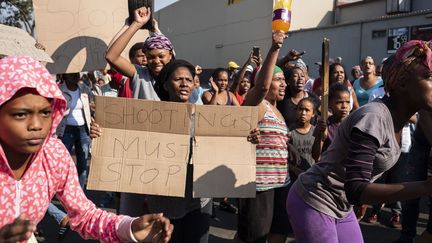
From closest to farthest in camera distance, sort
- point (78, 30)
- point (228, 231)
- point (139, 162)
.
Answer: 1. point (139, 162)
2. point (78, 30)
3. point (228, 231)

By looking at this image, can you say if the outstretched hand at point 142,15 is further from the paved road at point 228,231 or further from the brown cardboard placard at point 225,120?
the paved road at point 228,231

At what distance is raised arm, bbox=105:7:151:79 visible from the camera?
11.1 ft

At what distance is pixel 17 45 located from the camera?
384cm

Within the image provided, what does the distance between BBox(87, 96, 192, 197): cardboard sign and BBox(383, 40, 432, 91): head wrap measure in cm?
124

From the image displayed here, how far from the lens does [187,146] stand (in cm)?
305

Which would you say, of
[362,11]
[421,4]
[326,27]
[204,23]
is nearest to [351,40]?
[326,27]

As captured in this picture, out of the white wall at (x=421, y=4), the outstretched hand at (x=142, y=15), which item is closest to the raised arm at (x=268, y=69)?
the outstretched hand at (x=142, y=15)

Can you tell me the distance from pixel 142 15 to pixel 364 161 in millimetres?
2207

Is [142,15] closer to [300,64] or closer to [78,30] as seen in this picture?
[78,30]

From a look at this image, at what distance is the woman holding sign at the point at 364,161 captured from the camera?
2158mm

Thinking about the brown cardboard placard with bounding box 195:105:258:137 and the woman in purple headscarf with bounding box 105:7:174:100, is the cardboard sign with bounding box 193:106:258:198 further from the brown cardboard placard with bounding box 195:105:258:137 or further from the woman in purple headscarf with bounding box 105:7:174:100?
the woman in purple headscarf with bounding box 105:7:174:100

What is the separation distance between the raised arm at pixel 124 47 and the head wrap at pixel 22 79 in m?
1.51

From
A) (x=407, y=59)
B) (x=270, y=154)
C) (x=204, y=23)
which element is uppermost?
(x=204, y=23)

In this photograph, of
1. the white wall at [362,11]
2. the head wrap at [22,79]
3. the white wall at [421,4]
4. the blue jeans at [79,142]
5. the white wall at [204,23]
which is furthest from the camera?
the white wall at [362,11]
